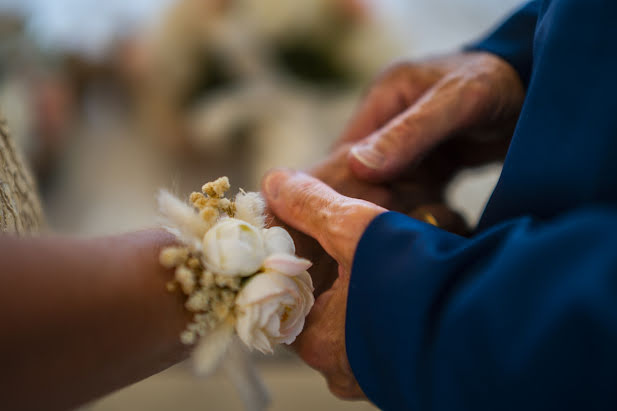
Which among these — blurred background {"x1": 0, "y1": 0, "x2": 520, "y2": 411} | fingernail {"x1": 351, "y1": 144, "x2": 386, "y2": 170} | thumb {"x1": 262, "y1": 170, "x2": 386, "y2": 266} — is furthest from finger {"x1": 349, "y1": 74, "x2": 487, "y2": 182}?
blurred background {"x1": 0, "y1": 0, "x2": 520, "y2": 411}

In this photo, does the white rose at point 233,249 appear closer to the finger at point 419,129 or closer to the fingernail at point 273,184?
the fingernail at point 273,184

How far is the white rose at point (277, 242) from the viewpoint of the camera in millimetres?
507

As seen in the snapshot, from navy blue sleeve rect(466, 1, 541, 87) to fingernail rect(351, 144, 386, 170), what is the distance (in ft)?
0.85

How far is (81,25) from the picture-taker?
168cm

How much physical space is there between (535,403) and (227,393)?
2.84ft

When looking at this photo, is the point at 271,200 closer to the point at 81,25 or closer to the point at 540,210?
the point at 540,210

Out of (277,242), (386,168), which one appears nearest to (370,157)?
(386,168)

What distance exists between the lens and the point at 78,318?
391 millimetres

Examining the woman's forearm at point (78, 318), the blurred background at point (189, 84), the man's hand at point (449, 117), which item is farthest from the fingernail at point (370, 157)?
the blurred background at point (189, 84)

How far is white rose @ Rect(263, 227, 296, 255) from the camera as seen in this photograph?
0.51 meters

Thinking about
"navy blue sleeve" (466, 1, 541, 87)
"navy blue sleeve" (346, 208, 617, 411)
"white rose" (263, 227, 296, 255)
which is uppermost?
"navy blue sleeve" (466, 1, 541, 87)

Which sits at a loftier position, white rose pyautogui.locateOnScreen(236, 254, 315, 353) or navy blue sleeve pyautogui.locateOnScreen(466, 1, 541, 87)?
navy blue sleeve pyautogui.locateOnScreen(466, 1, 541, 87)

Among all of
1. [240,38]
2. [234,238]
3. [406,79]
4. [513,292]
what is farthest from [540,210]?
[240,38]

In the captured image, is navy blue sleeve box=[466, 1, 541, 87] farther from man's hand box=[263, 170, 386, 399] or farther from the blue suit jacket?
man's hand box=[263, 170, 386, 399]
